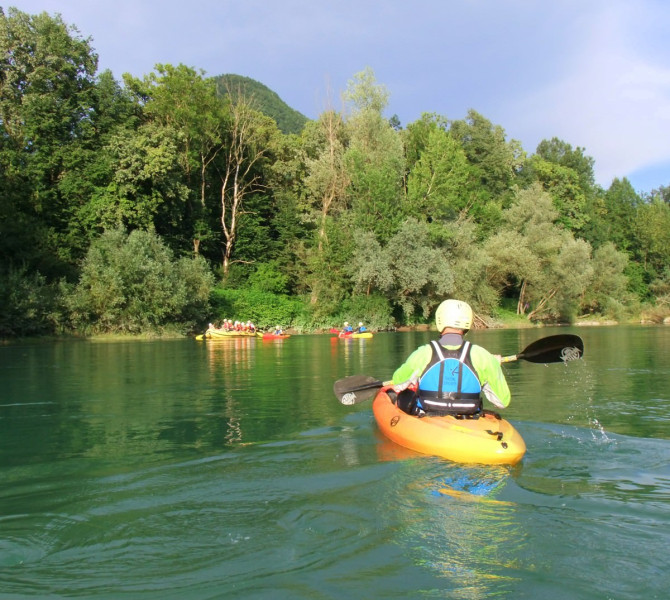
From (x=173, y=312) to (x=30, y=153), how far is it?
469 inches

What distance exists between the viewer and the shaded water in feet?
10.9

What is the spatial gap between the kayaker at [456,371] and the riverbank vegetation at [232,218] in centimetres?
2389

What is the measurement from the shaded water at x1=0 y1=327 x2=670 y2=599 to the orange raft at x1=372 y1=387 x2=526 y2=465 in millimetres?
124

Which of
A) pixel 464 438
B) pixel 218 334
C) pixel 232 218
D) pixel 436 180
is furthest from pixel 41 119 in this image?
pixel 464 438

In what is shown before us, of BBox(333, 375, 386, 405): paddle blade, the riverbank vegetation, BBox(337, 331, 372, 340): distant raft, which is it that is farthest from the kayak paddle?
the riverbank vegetation

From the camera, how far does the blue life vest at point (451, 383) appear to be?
5719 millimetres

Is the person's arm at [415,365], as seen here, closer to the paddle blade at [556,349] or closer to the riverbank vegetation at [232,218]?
the paddle blade at [556,349]

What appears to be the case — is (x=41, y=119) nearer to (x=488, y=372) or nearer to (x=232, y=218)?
(x=232, y=218)

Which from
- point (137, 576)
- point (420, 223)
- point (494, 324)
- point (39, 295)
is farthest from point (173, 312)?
point (137, 576)

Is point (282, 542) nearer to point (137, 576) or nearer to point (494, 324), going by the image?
point (137, 576)

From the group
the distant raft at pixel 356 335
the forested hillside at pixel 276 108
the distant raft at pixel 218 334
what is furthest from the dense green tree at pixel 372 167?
the forested hillside at pixel 276 108

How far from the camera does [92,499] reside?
4.70m

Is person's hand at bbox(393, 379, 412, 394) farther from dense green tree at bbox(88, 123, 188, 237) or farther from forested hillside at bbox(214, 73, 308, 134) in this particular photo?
forested hillside at bbox(214, 73, 308, 134)

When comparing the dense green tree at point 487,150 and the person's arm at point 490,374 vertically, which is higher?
the dense green tree at point 487,150
